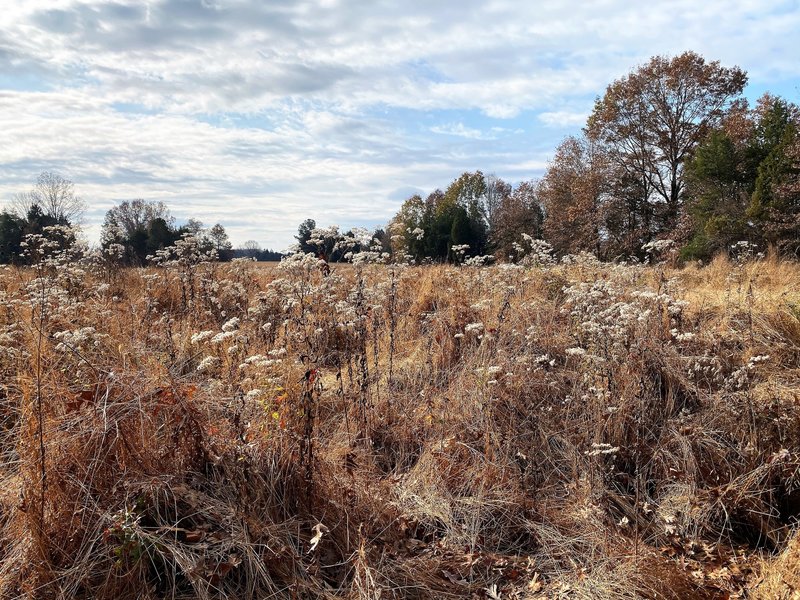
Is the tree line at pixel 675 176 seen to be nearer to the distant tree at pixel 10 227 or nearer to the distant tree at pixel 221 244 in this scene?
the distant tree at pixel 221 244

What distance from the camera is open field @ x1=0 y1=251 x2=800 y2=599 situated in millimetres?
2527

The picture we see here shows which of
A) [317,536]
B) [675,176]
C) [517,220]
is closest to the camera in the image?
[317,536]

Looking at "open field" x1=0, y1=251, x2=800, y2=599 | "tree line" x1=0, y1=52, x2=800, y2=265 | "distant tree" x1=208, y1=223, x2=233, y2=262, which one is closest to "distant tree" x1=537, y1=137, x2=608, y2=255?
"tree line" x1=0, y1=52, x2=800, y2=265

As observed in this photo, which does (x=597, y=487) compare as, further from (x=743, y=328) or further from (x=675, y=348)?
(x=743, y=328)

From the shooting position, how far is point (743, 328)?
5273 millimetres

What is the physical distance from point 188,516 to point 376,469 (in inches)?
59.7

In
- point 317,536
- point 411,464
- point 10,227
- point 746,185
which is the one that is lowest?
point 411,464

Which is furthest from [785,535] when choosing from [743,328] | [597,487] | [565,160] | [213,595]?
[565,160]

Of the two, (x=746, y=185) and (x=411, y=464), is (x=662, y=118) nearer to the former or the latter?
(x=746, y=185)

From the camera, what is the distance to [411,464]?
3.95 meters

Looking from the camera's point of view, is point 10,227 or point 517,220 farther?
point 517,220

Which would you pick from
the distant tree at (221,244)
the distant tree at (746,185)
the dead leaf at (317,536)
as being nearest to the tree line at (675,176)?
the distant tree at (746,185)

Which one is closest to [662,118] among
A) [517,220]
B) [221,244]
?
[517,220]

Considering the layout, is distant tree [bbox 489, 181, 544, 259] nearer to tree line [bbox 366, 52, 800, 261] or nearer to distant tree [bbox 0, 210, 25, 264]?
tree line [bbox 366, 52, 800, 261]
